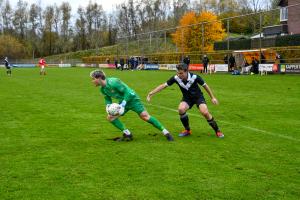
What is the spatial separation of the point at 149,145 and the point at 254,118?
473 centimetres

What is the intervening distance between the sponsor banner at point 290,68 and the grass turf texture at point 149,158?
1970 centimetres

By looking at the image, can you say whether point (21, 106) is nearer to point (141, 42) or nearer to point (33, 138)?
point (33, 138)

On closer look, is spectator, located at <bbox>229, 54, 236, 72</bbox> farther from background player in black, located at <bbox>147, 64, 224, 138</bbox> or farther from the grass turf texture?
background player in black, located at <bbox>147, 64, 224, 138</bbox>

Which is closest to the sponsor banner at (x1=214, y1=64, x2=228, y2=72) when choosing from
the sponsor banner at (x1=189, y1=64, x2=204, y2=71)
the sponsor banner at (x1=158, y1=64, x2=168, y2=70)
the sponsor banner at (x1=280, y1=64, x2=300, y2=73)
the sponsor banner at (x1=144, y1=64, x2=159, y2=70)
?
the sponsor banner at (x1=189, y1=64, x2=204, y2=71)

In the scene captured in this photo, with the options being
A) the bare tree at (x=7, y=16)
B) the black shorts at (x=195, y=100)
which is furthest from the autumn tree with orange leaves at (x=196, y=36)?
the bare tree at (x=7, y=16)

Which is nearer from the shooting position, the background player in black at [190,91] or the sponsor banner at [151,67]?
the background player in black at [190,91]

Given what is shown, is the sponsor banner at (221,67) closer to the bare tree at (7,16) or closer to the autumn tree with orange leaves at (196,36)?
the autumn tree with orange leaves at (196,36)

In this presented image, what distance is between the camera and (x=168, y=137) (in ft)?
30.4

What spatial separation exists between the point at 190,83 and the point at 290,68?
25189 millimetres

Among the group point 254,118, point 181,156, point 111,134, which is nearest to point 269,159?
point 181,156

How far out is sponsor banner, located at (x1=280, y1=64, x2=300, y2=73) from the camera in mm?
32166

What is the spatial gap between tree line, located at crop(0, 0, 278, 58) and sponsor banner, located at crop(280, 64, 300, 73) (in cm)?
7058

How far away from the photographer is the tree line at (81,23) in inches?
4235

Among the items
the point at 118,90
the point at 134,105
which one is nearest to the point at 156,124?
the point at 134,105
